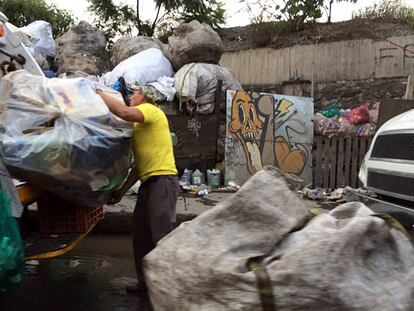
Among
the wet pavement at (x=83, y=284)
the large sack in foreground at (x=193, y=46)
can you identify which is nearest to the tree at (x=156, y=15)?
the large sack in foreground at (x=193, y=46)

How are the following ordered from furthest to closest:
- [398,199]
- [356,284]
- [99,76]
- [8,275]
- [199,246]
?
[99,76] → [398,199] → [8,275] → [199,246] → [356,284]

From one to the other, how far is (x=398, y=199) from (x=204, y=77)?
5.86 meters

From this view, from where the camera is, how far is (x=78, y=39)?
35.1ft

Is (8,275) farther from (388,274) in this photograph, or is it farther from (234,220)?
(388,274)

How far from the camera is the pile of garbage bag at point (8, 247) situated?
277 cm

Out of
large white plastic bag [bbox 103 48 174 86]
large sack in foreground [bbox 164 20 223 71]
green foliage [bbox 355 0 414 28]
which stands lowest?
large white plastic bag [bbox 103 48 174 86]

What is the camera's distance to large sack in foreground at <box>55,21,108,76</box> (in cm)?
1020

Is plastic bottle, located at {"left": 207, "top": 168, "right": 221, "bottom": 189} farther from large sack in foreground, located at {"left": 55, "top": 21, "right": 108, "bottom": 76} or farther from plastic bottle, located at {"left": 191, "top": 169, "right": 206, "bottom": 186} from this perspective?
large sack in foreground, located at {"left": 55, "top": 21, "right": 108, "bottom": 76}

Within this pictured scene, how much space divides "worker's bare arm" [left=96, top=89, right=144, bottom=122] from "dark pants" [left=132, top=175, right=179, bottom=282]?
0.68 meters

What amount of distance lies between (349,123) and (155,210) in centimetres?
Answer: 665

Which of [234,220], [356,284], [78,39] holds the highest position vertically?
[78,39]

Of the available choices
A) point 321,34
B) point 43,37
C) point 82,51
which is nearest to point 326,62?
point 321,34

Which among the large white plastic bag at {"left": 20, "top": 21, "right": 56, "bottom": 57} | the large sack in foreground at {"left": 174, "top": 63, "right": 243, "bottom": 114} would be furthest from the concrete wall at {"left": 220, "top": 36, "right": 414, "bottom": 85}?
the large white plastic bag at {"left": 20, "top": 21, "right": 56, "bottom": 57}

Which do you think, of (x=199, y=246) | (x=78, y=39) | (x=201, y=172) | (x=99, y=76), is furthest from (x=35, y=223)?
(x=78, y=39)
